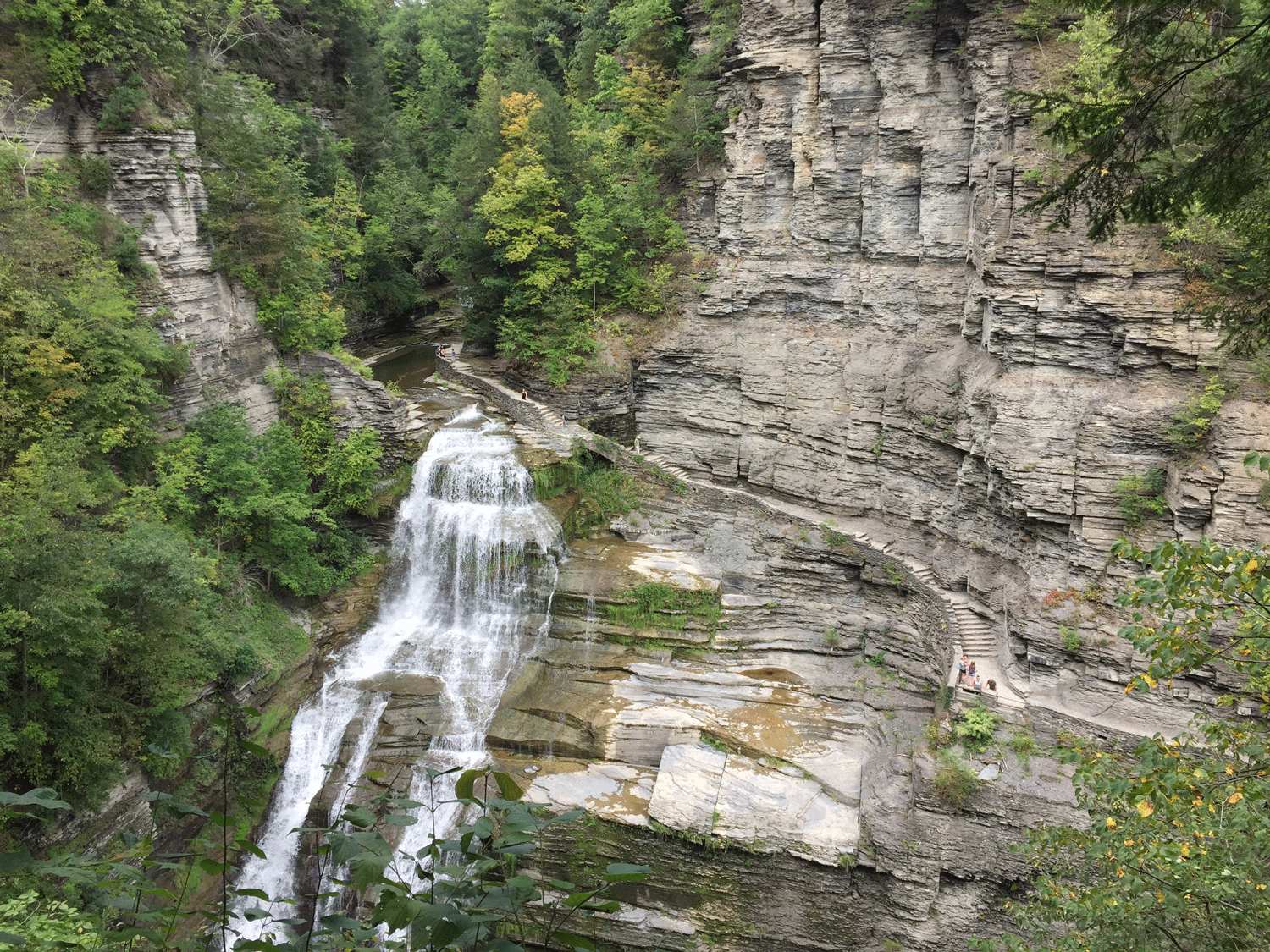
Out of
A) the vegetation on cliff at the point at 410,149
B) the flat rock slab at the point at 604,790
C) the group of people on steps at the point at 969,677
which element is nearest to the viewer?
the flat rock slab at the point at 604,790

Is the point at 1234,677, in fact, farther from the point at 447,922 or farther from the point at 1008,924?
the point at 447,922

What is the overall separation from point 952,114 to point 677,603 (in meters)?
15.4

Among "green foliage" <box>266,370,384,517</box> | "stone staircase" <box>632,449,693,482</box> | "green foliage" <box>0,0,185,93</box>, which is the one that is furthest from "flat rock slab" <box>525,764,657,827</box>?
"green foliage" <box>0,0,185,93</box>

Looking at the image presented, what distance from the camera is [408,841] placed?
640 inches

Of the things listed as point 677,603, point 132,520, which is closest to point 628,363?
point 677,603

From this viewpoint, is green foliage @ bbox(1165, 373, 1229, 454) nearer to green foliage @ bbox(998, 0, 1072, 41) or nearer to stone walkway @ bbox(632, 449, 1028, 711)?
stone walkway @ bbox(632, 449, 1028, 711)

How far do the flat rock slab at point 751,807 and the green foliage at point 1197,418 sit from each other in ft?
32.3

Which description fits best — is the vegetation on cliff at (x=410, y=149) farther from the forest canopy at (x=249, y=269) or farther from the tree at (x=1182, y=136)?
the tree at (x=1182, y=136)

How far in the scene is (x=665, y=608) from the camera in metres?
20.3

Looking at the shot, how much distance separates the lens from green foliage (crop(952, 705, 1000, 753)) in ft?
50.2

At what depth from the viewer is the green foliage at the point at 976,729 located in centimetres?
1529

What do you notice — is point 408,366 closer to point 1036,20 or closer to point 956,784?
point 1036,20

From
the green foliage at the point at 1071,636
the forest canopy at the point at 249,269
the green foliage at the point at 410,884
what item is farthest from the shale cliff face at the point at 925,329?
the green foliage at the point at 410,884

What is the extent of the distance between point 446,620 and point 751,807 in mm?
10348
